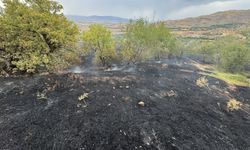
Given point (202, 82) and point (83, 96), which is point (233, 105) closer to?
point (202, 82)

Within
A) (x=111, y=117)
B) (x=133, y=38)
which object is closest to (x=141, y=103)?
(x=111, y=117)

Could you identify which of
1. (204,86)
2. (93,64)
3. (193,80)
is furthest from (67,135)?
(93,64)

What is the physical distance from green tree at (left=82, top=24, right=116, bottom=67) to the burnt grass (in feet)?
44.7

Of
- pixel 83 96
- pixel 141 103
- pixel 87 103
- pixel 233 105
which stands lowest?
pixel 233 105

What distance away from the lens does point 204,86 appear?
3030 cm

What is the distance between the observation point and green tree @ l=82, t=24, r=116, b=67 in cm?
3825

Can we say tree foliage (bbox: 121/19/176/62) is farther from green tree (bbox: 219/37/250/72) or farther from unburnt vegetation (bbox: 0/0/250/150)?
green tree (bbox: 219/37/250/72)

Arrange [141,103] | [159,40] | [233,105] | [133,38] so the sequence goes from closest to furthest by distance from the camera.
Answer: [141,103] → [233,105] → [133,38] → [159,40]

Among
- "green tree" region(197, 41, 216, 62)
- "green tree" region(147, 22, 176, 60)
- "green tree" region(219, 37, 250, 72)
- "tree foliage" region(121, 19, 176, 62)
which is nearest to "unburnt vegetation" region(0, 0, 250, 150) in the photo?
"tree foliage" region(121, 19, 176, 62)

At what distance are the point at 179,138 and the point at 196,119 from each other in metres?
4.39

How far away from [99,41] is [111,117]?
2465 cm

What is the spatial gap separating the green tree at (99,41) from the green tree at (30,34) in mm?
10937

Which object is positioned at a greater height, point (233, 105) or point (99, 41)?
point (99, 41)

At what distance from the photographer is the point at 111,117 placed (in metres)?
16.8
